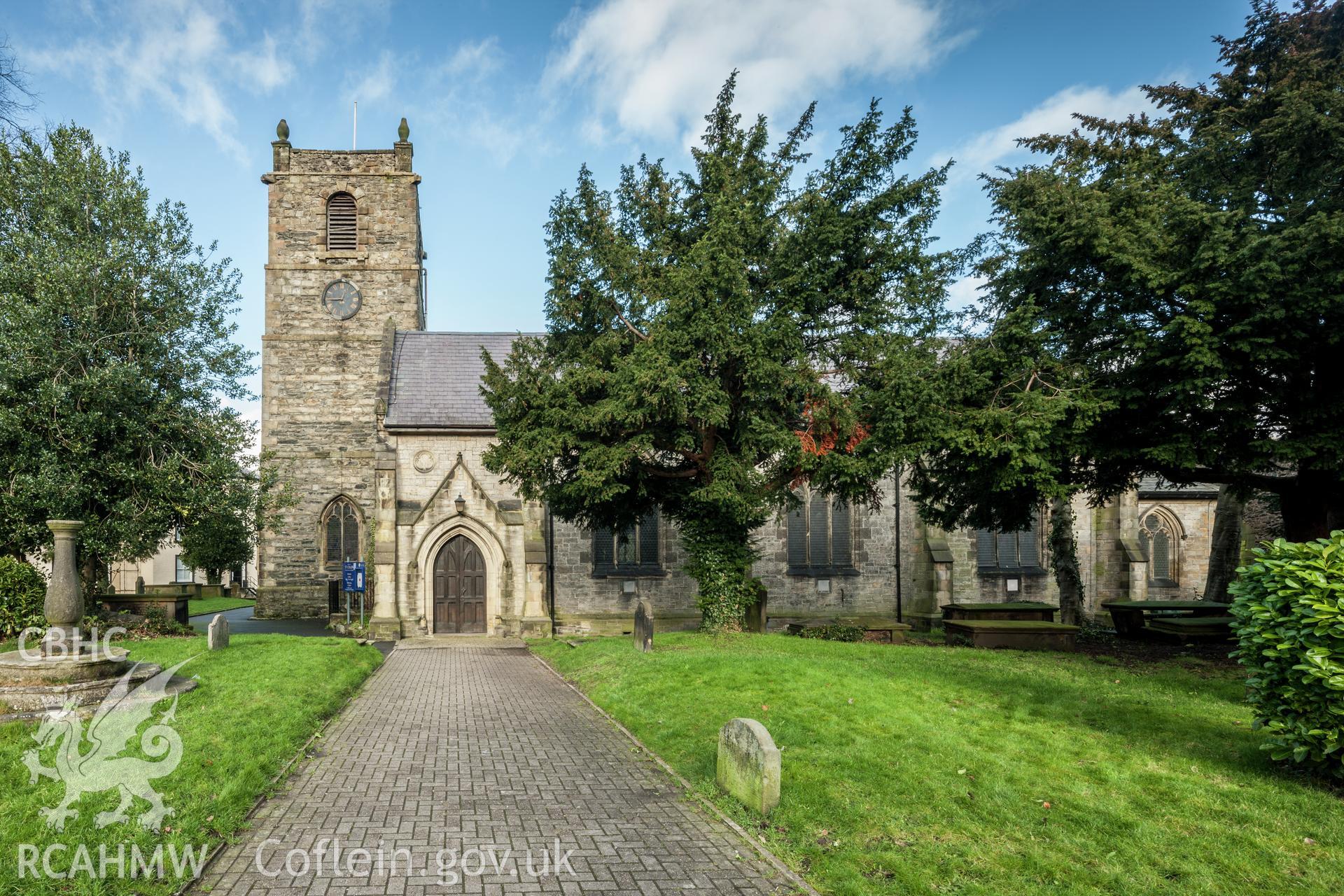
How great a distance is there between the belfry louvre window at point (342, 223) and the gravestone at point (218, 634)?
69.0ft

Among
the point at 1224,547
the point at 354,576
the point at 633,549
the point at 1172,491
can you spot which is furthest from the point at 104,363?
the point at 1172,491

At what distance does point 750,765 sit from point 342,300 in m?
30.6

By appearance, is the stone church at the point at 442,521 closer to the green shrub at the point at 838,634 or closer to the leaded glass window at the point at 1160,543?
the leaded glass window at the point at 1160,543

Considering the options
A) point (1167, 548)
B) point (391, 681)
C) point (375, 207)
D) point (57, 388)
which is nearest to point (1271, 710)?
point (391, 681)

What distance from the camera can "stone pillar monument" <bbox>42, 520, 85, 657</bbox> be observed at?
10.1 metres

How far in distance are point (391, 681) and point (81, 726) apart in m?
6.74

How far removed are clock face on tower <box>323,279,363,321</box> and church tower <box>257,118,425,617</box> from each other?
41 mm

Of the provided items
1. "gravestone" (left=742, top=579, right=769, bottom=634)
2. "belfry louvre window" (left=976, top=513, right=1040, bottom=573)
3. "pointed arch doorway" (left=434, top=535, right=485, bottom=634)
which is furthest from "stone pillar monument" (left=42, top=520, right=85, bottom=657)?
"belfry louvre window" (left=976, top=513, right=1040, bottom=573)

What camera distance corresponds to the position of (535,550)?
23.4m

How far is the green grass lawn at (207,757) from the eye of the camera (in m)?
5.89

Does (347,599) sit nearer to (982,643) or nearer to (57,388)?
(57,388)

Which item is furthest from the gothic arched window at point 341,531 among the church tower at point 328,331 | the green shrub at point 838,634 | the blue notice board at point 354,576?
the green shrub at point 838,634

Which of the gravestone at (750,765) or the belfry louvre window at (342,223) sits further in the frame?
the belfry louvre window at (342,223)

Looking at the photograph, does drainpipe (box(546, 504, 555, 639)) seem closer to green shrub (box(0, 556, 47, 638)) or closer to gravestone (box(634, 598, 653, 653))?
gravestone (box(634, 598, 653, 653))
